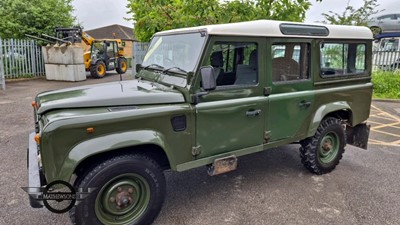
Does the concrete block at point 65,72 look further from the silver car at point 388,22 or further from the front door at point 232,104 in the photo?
the silver car at point 388,22

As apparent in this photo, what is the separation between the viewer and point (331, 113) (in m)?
4.43

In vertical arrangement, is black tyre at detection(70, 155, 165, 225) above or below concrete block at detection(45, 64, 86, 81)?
below

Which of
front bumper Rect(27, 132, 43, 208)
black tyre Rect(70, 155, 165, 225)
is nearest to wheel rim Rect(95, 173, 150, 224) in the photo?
black tyre Rect(70, 155, 165, 225)

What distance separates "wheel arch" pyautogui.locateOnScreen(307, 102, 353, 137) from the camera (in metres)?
4.11

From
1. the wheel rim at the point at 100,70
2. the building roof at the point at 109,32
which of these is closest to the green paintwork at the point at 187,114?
the wheel rim at the point at 100,70

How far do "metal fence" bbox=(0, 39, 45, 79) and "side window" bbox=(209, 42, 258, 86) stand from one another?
1386 centimetres

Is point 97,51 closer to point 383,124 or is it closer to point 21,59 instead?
point 21,59

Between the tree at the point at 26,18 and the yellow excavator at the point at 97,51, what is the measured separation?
1.72 meters

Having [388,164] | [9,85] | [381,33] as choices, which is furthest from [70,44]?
[381,33]

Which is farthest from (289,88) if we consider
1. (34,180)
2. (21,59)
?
(21,59)

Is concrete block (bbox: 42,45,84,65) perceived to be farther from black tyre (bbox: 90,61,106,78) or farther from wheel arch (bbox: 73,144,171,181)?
wheel arch (bbox: 73,144,171,181)

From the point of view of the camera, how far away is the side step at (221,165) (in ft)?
10.9

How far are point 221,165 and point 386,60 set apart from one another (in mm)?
12360

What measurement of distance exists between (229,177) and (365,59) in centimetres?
275
